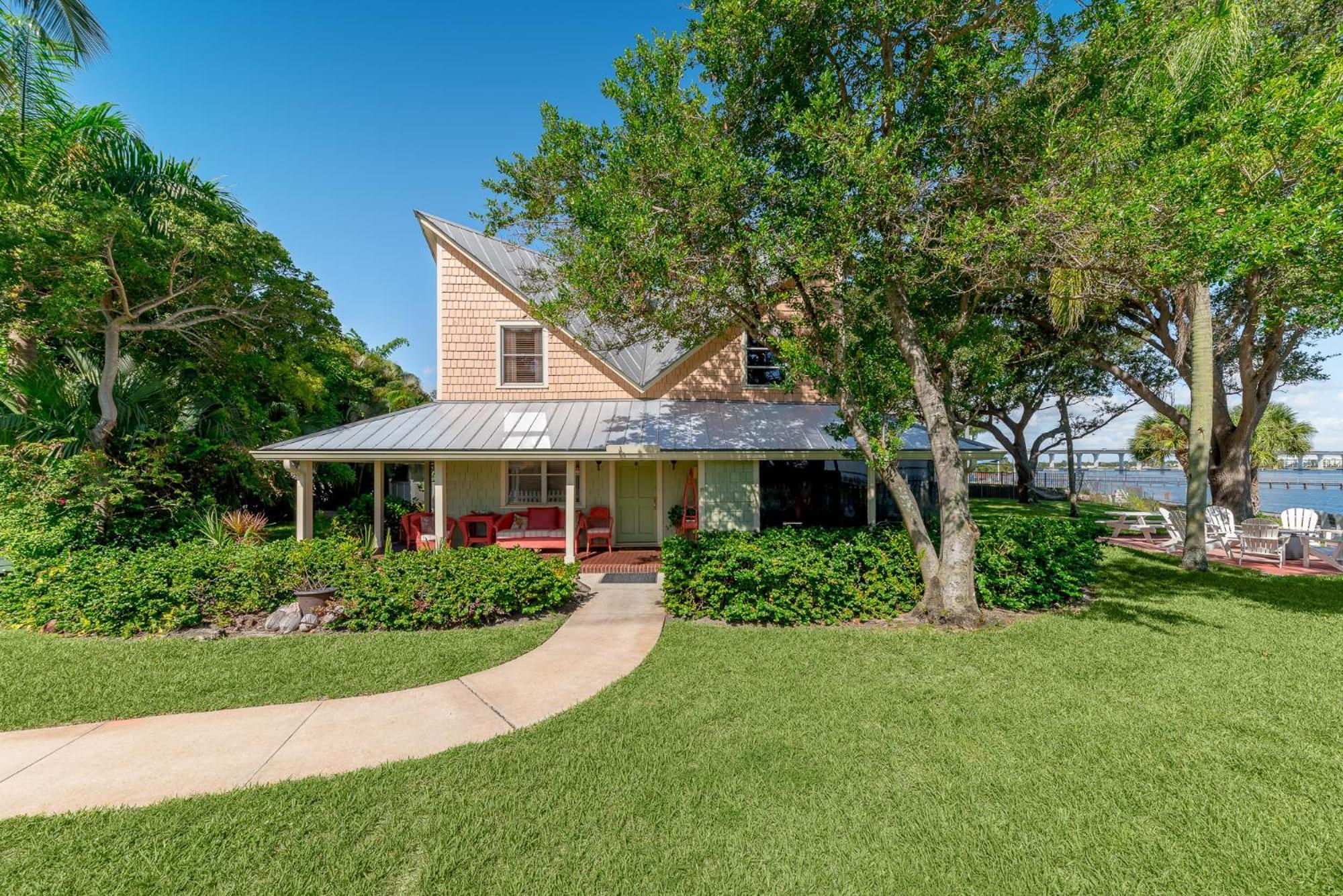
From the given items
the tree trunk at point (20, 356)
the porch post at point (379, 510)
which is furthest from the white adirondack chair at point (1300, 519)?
the tree trunk at point (20, 356)

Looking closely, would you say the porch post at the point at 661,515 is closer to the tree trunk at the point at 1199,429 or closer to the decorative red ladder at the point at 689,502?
the decorative red ladder at the point at 689,502

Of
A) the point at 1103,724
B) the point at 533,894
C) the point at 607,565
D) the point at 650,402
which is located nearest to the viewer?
the point at 533,894

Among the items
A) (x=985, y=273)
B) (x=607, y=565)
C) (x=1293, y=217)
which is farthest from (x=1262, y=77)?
(x=607, y=565)

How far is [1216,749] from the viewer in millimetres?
4215

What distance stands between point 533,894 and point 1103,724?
4.89m

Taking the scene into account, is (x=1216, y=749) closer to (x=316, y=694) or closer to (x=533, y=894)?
(x=533, y=894)

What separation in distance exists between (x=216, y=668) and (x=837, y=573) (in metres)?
7.96

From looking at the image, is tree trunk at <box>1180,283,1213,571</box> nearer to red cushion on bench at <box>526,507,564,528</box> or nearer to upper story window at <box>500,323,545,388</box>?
red cushion on bench at <box>526,507,564,528</box>

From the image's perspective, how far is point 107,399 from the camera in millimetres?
9289

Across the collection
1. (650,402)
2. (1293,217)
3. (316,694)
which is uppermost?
(1293,217)

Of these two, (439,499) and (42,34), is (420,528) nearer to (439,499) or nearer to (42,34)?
(439,499)

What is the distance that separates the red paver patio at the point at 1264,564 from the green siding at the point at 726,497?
10322 mm

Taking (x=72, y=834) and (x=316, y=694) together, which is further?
(x=316, y=694)

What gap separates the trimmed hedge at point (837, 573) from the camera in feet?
25.4
